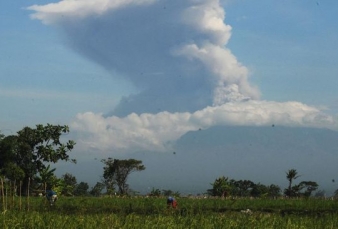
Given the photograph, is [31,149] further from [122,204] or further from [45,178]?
[122,204]

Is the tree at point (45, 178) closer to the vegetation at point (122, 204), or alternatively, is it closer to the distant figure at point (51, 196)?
the vegetation at point (122, 204)

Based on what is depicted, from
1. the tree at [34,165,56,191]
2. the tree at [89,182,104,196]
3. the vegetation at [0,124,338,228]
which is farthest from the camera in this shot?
the tree at [89,182,104,196]

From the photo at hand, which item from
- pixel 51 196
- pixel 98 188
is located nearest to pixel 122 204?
pixel 51 196

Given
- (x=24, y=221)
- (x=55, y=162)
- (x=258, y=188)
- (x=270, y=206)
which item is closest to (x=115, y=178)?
(x=55, y=162)

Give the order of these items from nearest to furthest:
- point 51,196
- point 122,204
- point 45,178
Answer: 1. point 51,196
2. point 122,204
3. point 45,178

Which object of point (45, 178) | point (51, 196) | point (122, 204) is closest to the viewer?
point (51, 196)

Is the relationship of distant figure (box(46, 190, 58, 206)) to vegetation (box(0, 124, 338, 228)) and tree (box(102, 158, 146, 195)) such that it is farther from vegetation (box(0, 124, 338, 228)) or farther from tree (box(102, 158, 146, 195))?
tree (box(102, 158, 146, 195))

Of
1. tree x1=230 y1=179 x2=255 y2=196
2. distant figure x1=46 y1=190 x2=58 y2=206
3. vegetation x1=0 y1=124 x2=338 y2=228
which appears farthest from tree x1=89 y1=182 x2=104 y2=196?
distant figure x1=46 y1=190 x2=58 y2=206

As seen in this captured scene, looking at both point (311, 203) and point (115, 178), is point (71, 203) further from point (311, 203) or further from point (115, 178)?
point (115, 178)

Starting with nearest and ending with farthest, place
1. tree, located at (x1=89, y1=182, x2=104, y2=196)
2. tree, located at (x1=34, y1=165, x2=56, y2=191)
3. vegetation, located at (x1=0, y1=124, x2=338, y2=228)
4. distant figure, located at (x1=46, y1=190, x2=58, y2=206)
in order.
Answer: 1. vegetation, located at (x1=0, y1=124, x2=338, y2=228)
2. distant figure, located at (x1=46, y1=190, x2=58, y2=206)
3. tree, located at (x1=34, y1=165, x2=56, y2=191)
4. tree, located at (x1=89, y1=182, x2=104, y2=196)

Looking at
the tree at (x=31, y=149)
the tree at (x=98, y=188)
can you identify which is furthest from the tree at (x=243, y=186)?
the tree at (x=31, y=149)

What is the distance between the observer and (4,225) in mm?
16812

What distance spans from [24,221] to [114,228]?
3448 mm

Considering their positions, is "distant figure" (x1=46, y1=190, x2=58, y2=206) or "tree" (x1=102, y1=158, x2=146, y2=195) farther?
"tree" (x1=102, y1=158, x2=146, y2=195)
